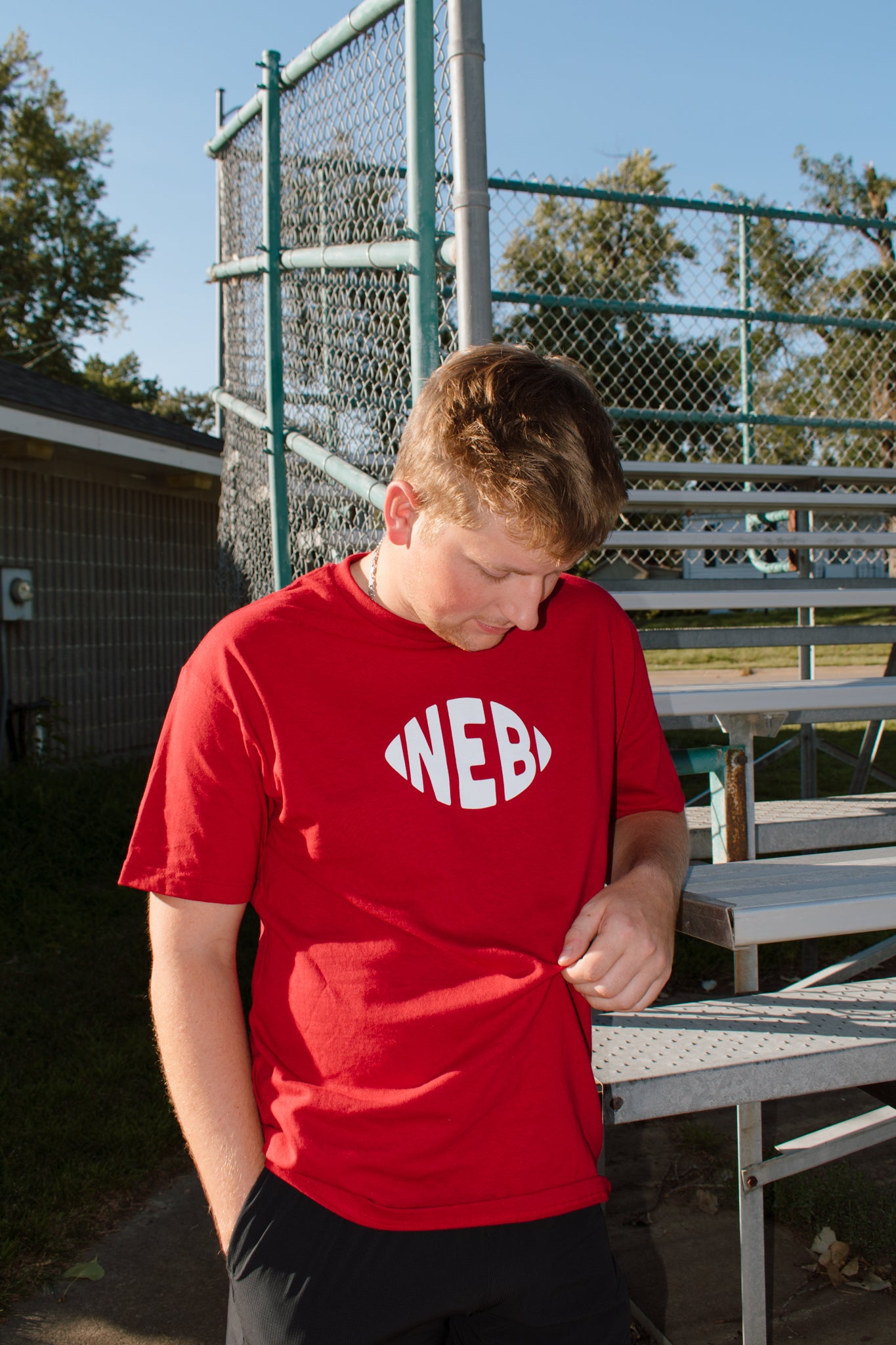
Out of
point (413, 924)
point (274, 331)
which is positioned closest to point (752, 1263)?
point (413, 924)

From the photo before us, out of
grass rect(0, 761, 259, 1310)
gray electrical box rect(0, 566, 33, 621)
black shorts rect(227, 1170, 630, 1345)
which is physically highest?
gray electrical box rect(0, 566, 33, 621)

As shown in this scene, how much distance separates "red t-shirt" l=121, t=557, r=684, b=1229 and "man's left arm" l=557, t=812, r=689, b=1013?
39mm

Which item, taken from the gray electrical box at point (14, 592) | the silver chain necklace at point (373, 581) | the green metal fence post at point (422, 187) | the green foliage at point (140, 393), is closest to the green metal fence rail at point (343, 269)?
the green metal fence post at point (422, 187)

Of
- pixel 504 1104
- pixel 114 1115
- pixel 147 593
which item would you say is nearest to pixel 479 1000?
pixel 504 1104

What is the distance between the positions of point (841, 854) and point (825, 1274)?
1206 mm

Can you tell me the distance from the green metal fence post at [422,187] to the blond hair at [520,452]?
52.2 inches

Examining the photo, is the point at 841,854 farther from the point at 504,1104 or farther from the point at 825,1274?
the point at 504,1104

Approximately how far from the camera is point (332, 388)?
11.1 feet

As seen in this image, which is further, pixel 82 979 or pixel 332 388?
pixel 82 979

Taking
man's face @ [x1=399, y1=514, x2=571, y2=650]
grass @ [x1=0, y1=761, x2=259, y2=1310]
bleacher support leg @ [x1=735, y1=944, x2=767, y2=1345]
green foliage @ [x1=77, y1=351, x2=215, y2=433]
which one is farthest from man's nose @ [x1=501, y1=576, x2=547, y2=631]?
green foliage @ [x1=77, y1=351, x2=215, y2=433]

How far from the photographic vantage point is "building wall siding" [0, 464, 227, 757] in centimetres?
884

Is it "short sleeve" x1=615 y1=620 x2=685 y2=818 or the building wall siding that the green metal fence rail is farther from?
the building wall siding

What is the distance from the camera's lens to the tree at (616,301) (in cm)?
596

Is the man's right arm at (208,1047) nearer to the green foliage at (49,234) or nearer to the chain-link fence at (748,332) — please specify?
the chain-link fence at (748,332)
